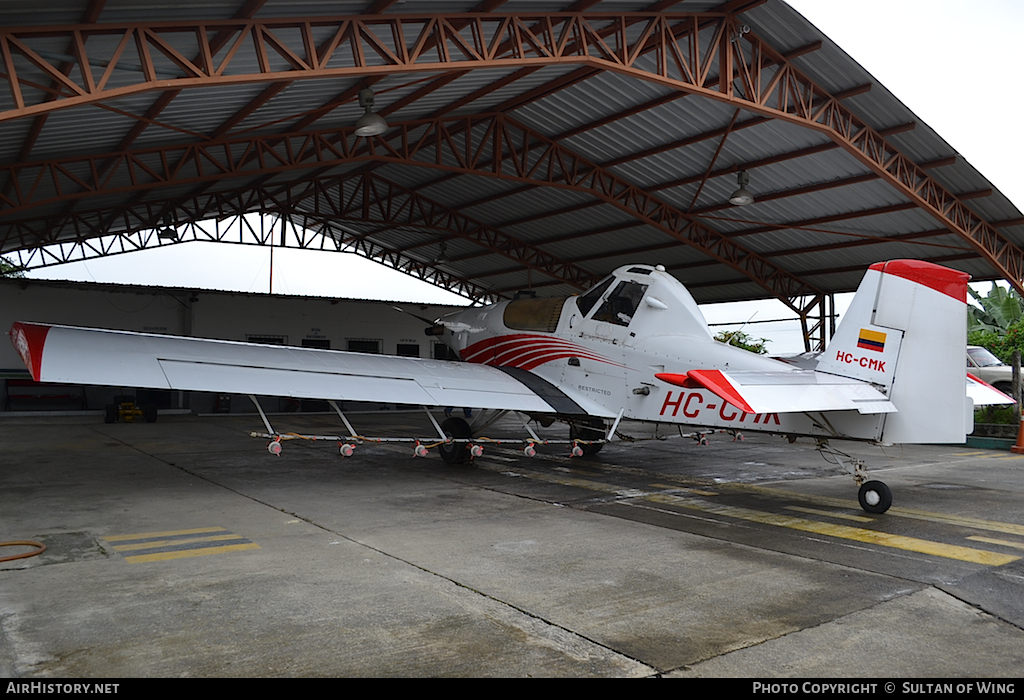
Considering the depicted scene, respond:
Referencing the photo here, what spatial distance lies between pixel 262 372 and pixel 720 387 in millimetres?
6037

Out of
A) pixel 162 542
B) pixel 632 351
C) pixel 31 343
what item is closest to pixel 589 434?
pixel 632 351

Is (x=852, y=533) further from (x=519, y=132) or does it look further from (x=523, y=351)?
(x=519, y=132)

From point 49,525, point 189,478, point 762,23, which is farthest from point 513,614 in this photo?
point 762,23

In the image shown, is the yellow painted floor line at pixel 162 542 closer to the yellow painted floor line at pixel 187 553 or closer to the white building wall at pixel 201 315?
the yellow painted floor line at pixel 187 553

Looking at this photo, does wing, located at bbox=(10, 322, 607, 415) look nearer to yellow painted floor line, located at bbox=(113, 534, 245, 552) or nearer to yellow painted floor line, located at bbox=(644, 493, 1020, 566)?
yellow painted floor line, located at bbox=(113, 534, 245, 552)

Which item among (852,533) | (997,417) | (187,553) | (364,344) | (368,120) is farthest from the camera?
(364,344)

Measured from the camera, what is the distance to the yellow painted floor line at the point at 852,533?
625 cm

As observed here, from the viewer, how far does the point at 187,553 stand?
19.4 ft

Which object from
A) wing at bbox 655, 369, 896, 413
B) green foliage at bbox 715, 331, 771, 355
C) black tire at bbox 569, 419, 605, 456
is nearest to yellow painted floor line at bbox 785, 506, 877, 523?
wing at bbox 655, 369, 896, 413

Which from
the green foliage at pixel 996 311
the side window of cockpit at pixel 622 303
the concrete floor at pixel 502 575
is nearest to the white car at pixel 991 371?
the green foliage at pixel 996 311

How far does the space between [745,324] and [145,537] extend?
1219 inches

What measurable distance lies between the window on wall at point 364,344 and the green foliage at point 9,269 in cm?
1606

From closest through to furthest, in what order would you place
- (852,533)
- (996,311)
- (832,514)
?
(852,533) < (832,514) < (996,311)

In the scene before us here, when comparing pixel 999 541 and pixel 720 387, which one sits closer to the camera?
pixel 720 387
